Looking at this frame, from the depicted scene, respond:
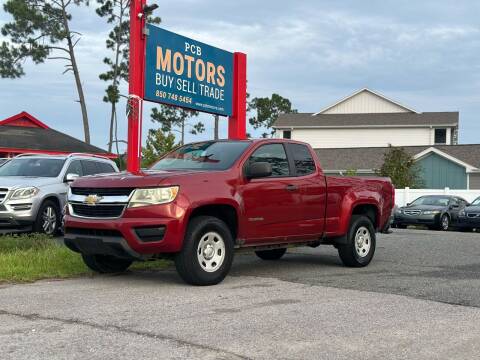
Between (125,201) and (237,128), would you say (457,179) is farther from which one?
(125,201)

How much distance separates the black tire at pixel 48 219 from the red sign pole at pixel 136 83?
90.1 inches

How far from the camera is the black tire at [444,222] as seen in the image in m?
24.7

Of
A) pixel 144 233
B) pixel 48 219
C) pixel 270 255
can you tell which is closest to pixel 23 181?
pixel 48 219

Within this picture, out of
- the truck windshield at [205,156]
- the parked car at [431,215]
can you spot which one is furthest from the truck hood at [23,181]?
the parked car at [431,215]

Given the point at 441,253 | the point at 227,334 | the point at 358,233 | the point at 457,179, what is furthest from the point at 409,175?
the point at 227,334

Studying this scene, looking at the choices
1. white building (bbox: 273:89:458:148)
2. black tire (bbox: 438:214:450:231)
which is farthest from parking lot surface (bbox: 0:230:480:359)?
white building (bbox: 273:89:458:148)

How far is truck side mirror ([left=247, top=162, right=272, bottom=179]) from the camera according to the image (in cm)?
839

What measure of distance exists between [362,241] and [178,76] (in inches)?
208

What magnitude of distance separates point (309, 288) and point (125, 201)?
2504 mm

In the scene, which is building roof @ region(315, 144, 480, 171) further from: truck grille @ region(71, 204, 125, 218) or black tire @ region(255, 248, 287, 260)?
truck grille @ region(71, 204, 125, 218)

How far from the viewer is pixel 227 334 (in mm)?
5574

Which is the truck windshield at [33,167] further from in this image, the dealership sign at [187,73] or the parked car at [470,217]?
the parked car at [470,217]

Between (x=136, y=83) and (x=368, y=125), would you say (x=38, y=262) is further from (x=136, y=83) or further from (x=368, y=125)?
(x=368, y=125)

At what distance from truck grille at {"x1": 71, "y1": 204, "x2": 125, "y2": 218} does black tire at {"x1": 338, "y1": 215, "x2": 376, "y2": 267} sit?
388cm
